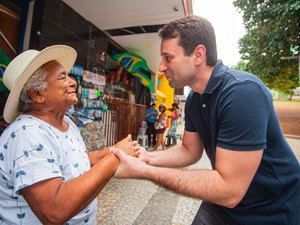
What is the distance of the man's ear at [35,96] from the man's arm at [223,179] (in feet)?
3.43

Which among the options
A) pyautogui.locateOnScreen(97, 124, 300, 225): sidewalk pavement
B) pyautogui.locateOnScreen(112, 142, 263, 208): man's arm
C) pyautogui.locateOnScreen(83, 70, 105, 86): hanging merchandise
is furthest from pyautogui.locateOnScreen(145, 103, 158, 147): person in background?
pyautogui.locateOnScreen(112, 142, 263, 208): man's arm

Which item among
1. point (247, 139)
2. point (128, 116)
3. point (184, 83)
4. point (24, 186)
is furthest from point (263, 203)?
point (128, 116)

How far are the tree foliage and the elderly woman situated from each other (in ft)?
36.5

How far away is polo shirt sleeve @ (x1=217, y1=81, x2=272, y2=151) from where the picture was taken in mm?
1232

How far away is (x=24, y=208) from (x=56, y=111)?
2.27 feet

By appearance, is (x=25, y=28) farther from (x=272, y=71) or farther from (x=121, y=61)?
(x=272, y=71)

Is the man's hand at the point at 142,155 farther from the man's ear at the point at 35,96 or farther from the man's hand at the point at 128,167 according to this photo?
the man's ear at the point at 35,96

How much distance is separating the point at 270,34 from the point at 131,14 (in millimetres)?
9851

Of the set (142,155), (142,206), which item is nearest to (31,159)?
(142,155)

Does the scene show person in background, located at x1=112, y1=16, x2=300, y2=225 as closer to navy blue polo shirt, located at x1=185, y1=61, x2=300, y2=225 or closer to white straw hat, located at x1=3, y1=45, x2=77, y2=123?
navy blue polo shirt, located at x1=185, y1=61, x2=300, y2=225

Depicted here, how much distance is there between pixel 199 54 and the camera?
1.63 metres

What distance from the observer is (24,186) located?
3.83ft

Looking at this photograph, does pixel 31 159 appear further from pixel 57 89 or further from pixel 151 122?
pixel 151 122

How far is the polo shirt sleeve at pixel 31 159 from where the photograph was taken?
119cm
